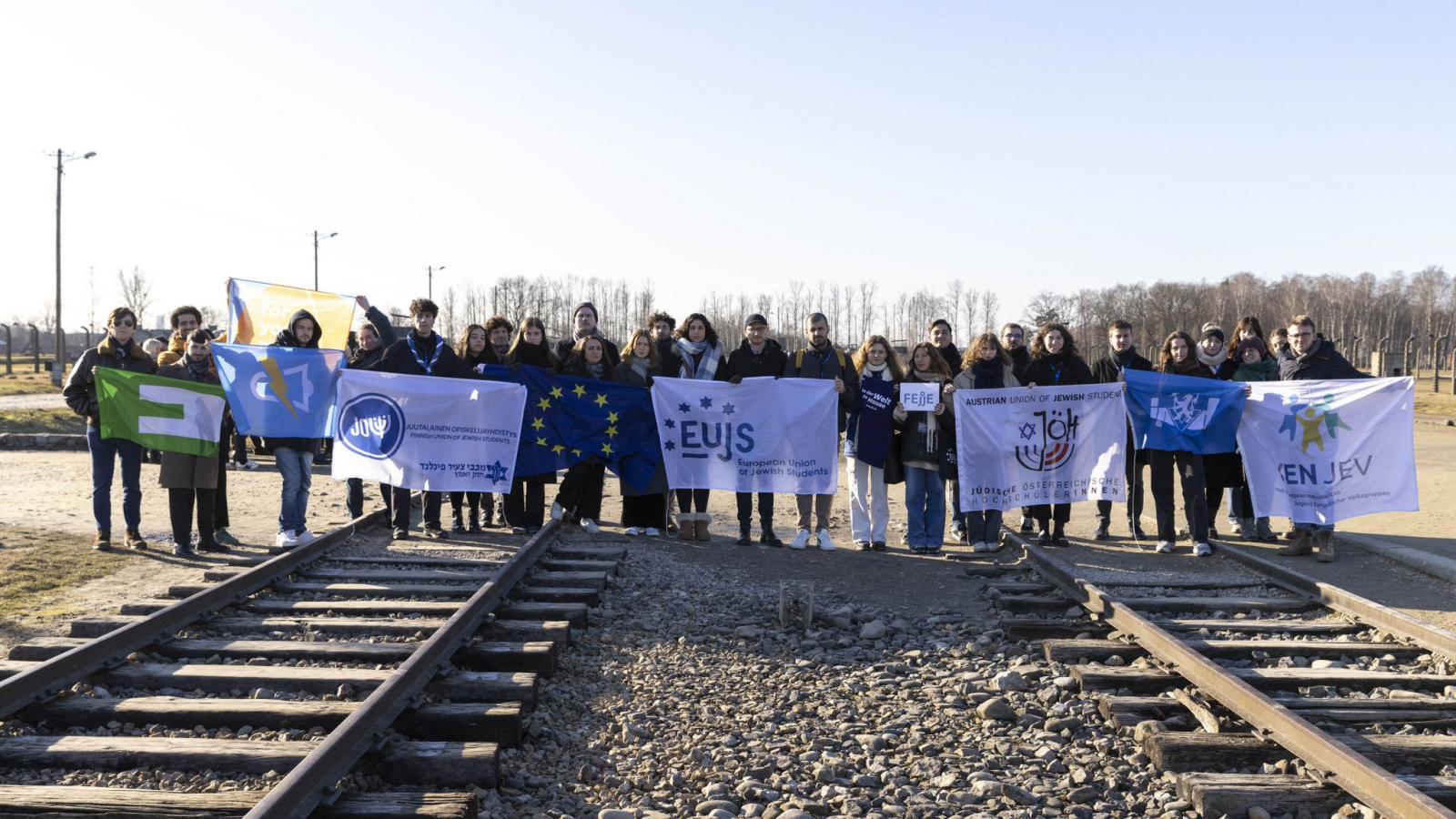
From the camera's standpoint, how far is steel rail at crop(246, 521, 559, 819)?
405 centimetres

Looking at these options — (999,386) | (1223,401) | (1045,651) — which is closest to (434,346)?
(999,386)

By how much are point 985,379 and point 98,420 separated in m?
8.64

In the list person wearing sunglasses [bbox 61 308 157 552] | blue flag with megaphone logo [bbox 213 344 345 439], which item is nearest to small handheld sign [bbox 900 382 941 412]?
blue flag with megaphone logo [bbox 213 344 345 439]

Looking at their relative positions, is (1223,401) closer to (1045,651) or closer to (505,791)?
(1045,651)

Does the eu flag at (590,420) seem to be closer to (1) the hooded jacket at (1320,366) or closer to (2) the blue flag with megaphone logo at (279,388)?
(2) the blue flag with megaphone logo at (279,388)

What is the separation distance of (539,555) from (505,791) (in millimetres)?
4746

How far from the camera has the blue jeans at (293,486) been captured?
10.4 m

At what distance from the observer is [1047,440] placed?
36.6 feet

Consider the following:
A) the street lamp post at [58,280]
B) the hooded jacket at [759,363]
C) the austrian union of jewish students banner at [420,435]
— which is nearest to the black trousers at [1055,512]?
the hooded jacket at [759,363]

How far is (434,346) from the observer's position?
11234mm

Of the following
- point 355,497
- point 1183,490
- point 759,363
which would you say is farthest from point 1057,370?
point 355,497

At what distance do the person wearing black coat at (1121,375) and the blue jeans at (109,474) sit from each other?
31.8 feet

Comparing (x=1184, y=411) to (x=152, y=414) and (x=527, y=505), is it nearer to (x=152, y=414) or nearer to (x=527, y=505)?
(x=527, y=505)

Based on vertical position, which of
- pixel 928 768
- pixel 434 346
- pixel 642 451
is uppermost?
pixel 434 346
